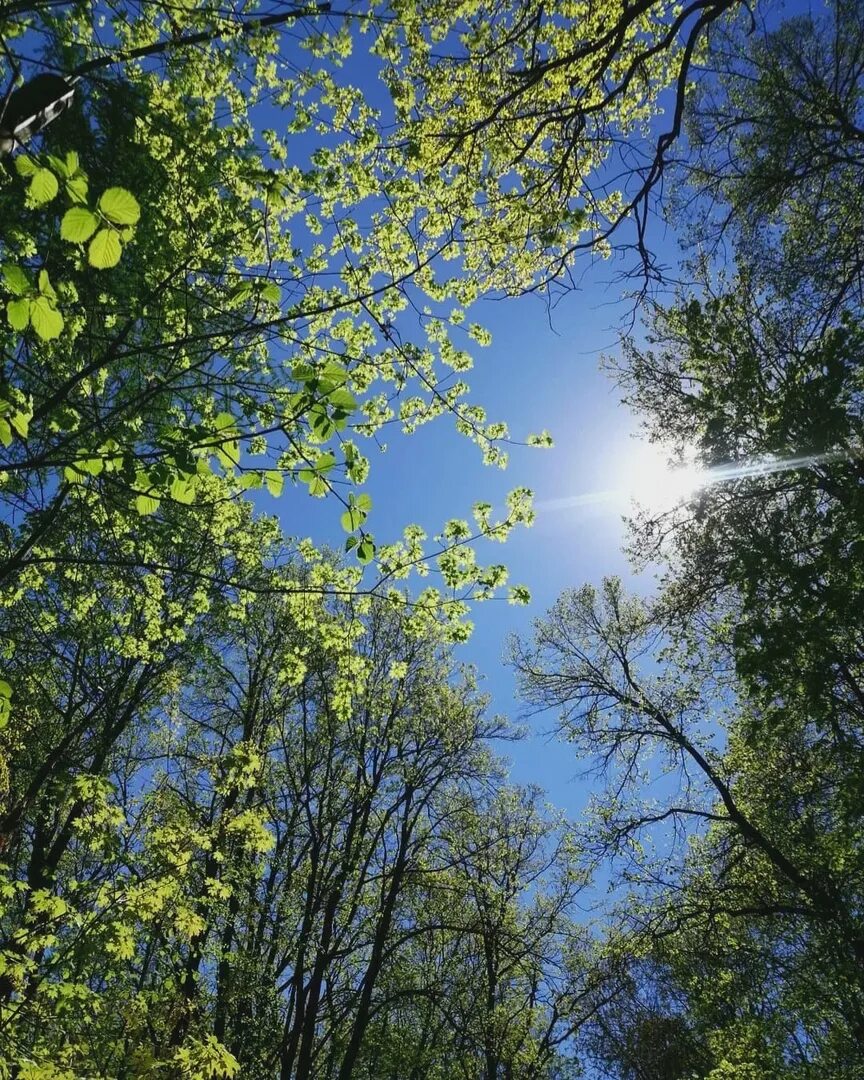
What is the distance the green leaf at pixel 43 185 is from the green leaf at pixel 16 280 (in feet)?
0.89

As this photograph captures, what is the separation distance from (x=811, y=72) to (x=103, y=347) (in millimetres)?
9157

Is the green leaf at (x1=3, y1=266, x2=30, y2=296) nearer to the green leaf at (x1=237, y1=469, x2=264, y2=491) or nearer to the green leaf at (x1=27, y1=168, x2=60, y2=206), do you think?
the green leaf at (x1=27, y1=168, x2=60, y2=206)

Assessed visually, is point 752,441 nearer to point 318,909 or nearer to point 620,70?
point 620,70

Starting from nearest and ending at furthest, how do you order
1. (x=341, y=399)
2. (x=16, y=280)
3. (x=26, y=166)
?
(x=26, y=166)
(x=16, y=280)
(x=341, y=399)

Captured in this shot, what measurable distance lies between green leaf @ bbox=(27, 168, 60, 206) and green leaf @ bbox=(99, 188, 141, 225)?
21 centimetres

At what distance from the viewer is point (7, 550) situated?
7.05m

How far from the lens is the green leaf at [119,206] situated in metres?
1.75

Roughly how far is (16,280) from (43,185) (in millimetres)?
363

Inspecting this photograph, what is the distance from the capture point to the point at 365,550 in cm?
388

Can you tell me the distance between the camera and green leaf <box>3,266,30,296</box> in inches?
78.2

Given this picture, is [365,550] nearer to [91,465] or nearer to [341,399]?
[341,399]

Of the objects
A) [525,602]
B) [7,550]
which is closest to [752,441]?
[525,602]

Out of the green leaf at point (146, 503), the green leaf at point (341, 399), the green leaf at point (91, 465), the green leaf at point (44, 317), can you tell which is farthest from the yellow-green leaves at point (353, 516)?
the green leaf at point (44, 317)

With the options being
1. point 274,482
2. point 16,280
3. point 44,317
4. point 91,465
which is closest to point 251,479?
point 274,482
